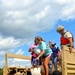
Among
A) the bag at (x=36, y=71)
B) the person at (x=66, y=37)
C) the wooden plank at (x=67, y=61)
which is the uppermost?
the person at (x=66, y=37)

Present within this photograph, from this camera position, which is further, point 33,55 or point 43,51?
point 33,55

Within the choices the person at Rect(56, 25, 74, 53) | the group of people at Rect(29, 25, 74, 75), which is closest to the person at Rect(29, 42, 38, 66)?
the group of people at Rect(29, 25, 74, 75)

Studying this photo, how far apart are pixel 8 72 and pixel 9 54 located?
645 mm

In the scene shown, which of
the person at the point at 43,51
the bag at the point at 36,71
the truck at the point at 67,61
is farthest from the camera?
the person at the point at 43,51

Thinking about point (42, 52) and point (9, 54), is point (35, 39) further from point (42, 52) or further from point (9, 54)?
point (9, 54)

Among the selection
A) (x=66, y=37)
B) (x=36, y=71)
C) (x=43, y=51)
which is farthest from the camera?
(x=66, y=37)

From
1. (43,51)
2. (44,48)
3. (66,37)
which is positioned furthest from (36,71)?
(66,37)

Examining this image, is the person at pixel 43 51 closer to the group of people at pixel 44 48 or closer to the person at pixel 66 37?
the group of people at pixel 44 48

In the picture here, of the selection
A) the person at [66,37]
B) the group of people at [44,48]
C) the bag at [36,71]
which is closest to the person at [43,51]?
the group of people at [44,48]

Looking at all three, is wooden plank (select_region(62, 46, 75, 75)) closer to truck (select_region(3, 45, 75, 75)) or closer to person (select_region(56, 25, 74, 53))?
truck (select_region(3, 45, 75, 75))

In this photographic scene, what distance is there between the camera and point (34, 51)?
9.19 metres

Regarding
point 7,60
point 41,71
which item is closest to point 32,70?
point 41,71

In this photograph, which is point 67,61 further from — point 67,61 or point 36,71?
point 36,71

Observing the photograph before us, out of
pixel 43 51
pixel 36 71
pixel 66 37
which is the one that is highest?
pixel 66 37
